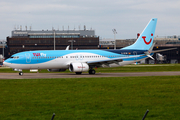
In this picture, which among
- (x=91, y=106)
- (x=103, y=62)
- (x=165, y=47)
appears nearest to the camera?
(x=91, y=106)

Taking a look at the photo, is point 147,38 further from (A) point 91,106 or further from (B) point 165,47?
(B) point 165,47

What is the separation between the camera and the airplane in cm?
4747

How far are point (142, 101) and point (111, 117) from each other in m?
5.26

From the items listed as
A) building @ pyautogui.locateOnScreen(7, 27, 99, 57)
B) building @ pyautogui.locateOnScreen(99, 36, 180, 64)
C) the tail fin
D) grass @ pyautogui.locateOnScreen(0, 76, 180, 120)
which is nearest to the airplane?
the tail fin

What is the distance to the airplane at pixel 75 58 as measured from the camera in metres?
47.5

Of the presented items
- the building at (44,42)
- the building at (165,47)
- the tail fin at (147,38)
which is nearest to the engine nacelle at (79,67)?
the tail fin at (147,38)

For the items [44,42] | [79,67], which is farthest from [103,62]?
[44,42]

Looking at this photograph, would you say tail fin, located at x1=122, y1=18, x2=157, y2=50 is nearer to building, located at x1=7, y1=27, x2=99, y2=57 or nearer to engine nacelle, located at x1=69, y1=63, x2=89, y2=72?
engine nacelle, located at x1=69, y1=63, x2=89, y2=72

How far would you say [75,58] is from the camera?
50.5 meters

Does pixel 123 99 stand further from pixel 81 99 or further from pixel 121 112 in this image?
pixel 121 112

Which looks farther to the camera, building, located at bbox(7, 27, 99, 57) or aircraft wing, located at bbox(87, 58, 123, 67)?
building, located at bbox(7, 27, 99, 57)

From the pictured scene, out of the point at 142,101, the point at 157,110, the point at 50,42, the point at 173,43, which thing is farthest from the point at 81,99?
the point at 173,43

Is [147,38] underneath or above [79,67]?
above

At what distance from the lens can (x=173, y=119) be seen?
14.3 m
